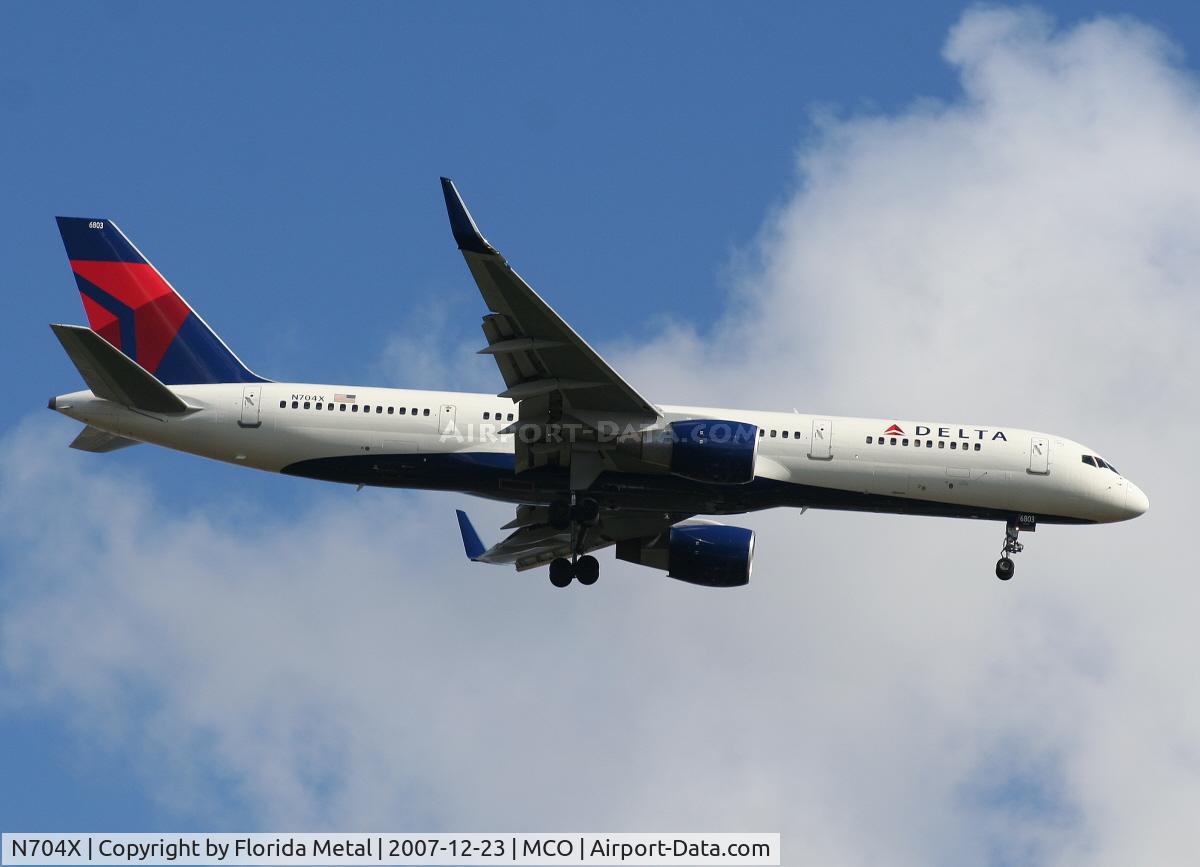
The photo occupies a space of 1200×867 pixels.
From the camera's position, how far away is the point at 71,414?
4528 cm

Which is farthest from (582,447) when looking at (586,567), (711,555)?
(711,555)

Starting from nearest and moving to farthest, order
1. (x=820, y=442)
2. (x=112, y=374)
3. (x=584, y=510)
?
1. (x=112, y=374)
2. (x=584, y=510)
3. (x=820, y=442)

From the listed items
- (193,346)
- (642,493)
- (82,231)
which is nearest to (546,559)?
(642,493)

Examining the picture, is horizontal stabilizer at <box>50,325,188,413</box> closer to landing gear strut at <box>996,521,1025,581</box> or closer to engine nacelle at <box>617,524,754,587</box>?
engine nacelle at <box>617,524,754,587</box>

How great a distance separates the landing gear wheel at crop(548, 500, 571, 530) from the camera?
151 feet

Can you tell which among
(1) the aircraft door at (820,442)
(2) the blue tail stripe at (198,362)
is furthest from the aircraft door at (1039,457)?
(2) the blue tail stripe at (198,362)

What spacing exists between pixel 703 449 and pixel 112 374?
14.8 meters

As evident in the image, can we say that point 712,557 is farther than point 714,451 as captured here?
Yes

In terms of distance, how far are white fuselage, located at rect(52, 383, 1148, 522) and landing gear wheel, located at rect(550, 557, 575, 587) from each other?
9.34ft

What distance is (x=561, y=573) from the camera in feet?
159

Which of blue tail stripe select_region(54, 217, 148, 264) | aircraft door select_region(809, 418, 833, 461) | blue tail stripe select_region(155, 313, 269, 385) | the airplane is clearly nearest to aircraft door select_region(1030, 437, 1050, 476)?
the airplane

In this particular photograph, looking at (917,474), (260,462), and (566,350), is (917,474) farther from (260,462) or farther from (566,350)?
(260,462)

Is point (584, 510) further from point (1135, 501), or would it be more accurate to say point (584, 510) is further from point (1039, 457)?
point (1135, 501)

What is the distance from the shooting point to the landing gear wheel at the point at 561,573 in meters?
48.5
